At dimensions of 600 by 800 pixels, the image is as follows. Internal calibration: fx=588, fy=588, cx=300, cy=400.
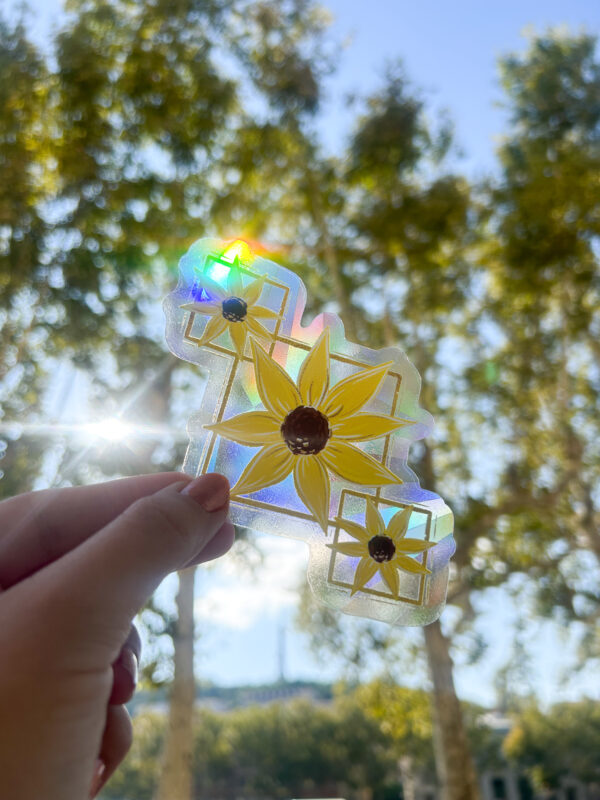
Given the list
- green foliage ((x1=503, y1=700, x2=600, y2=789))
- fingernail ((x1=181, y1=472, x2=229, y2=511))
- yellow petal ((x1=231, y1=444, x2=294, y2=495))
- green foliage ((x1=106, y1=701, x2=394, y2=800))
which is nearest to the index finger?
fingernail ((x1=181, y1=472, x2=229, y2=511))

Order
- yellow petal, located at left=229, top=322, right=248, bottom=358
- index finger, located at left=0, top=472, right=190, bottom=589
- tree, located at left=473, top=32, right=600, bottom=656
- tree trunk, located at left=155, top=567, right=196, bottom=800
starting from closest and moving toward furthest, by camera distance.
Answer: index finger, located at left=0, top=472, right=190, bottom=589
yellow petal, located at left=229, top=322, right=248, bottom=358
tree trunk, located at left=155, top=567, right=196, bottom=800
tree, located at left=473, top=32, right=600, bottom=656

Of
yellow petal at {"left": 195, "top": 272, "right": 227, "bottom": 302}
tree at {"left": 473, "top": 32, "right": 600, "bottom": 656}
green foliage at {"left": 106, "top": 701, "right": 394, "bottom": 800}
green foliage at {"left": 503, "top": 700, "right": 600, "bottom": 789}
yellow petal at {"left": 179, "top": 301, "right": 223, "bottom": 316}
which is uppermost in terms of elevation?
tree at {"left": 473, "top": 32, "right": 600, "bottom": 656}

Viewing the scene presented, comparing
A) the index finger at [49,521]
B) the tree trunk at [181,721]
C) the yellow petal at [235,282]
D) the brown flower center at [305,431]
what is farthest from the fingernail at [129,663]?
the tree trunk at [181,721]

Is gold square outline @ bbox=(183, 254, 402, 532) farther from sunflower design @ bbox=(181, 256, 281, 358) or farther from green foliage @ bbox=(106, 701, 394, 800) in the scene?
green foliage @ bbox=(106, 701, 394, 800)

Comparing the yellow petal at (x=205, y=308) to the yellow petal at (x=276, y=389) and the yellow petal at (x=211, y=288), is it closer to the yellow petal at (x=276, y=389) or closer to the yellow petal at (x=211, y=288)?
the yellow petal at (x=211, y=288)

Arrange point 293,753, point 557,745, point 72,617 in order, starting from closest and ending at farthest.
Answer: point 72,617, point 557,745, point 293,753

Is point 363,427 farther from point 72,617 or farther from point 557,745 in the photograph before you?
point 557,745

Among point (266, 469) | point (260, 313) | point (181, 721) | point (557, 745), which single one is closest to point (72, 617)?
point (266, 469)
